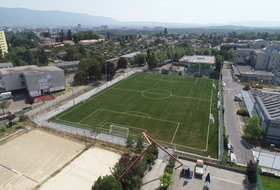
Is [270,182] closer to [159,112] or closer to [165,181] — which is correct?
[165,181]

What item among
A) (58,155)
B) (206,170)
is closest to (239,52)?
(206,170)

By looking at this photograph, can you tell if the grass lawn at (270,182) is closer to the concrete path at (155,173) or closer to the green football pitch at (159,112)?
the green football pitch at (159,112)

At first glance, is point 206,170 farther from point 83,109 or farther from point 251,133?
point 83,109

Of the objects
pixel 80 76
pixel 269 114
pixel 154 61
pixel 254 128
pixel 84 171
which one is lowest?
pixel 84 171

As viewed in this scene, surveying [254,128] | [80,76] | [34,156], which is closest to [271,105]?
[254,128]

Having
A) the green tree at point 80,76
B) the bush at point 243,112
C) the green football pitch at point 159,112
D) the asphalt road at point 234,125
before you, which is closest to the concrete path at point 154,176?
the green football pitch at point 159,112

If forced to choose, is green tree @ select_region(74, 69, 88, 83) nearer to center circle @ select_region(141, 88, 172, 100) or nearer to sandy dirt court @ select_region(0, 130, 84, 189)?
center circle @ select_region(141, 88, 172, 100)
